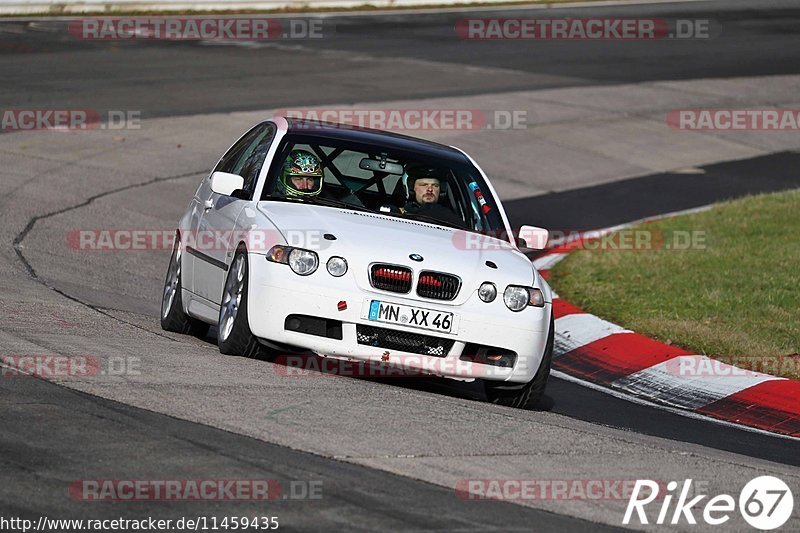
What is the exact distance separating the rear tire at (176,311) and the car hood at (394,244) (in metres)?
1.24

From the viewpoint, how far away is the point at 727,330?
1148 centimetres

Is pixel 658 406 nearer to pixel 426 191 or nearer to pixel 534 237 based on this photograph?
pixel 534 237

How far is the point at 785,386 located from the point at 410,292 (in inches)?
124

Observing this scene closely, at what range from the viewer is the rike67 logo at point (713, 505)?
244 inches

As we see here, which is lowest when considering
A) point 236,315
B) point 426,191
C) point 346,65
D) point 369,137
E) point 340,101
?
point 340,101

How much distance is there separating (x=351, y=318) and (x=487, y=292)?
81 centimetres

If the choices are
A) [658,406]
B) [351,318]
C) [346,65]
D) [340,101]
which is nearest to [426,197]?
[351,318]

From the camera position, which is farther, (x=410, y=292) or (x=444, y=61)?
(x=444, y=61)

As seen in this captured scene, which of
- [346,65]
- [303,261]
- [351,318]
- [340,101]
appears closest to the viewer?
[351,318]

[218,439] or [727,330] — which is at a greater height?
[218,439]

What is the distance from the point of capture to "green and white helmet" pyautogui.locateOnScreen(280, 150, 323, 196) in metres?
9.47

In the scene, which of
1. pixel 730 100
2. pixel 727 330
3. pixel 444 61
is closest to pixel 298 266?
pixel 727 330

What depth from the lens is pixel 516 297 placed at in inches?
339

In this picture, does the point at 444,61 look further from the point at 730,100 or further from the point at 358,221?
the point at 358,221
